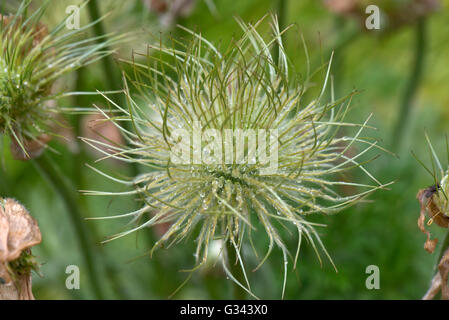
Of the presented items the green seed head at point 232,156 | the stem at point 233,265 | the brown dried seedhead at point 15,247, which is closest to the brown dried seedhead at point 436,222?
the green seed head at point 232,156

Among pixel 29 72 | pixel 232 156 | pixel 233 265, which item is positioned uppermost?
pixel 29 72

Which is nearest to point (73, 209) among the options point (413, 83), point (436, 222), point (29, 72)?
point (29, 72)

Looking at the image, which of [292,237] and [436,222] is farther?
[292,237]

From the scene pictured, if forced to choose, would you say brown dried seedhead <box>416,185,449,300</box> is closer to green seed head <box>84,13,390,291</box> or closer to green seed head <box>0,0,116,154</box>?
green seed head <box>84,13,390,291</box>

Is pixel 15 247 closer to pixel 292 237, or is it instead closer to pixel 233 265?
pixel 233 265

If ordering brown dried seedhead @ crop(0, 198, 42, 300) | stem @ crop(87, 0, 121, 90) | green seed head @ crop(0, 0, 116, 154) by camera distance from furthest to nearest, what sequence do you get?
stem @ crop(87, 0, 121, 90)
green seed head @ crop(0, 0, 116, 154)
brown dried seedhead @ crop(0, 198, 42, 300)

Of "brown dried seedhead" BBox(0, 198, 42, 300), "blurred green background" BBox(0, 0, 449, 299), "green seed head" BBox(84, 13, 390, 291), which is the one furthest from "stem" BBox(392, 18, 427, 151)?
"brown dried seedhead" BBox(0, 198, 42, 300)

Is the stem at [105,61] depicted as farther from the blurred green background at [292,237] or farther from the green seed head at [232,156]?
the green seed head at [232,156]
